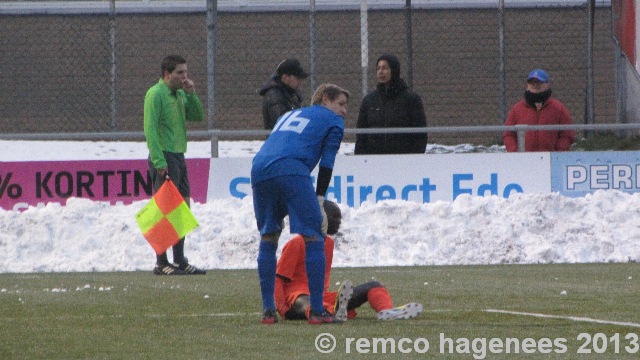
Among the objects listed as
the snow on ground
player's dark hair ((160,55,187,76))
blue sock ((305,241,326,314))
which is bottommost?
the snow on ground

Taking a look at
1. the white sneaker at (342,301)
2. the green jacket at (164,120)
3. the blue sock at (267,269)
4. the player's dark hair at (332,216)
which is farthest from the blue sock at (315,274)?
the green jacket at (164,120)

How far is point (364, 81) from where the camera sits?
16.4m

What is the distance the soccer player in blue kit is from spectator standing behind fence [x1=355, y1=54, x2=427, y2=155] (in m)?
6.27

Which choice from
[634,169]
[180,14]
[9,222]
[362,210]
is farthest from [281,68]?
[180,14]

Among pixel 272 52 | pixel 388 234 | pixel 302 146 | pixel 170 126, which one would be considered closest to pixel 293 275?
pixel 302 146

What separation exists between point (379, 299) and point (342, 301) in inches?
10.5

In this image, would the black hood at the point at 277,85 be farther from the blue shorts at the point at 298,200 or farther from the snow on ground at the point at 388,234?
the blue shorts at the point at 298,200

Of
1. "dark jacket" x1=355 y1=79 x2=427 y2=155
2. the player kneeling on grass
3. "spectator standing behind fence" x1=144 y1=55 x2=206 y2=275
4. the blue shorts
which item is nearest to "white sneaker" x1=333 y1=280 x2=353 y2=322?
the player kneeling on grass

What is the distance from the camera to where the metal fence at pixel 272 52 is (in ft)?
67.3

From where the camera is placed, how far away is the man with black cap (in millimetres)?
12570

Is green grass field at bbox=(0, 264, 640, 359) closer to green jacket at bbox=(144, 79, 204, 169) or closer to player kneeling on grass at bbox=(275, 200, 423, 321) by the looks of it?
player kneeling on grass at bbox=(275, 200, 423, 321)

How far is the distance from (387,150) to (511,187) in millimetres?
1455

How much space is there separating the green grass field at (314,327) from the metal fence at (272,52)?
25.8 feet

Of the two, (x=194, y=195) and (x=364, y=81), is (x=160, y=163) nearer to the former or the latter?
(x=194, y=195)
